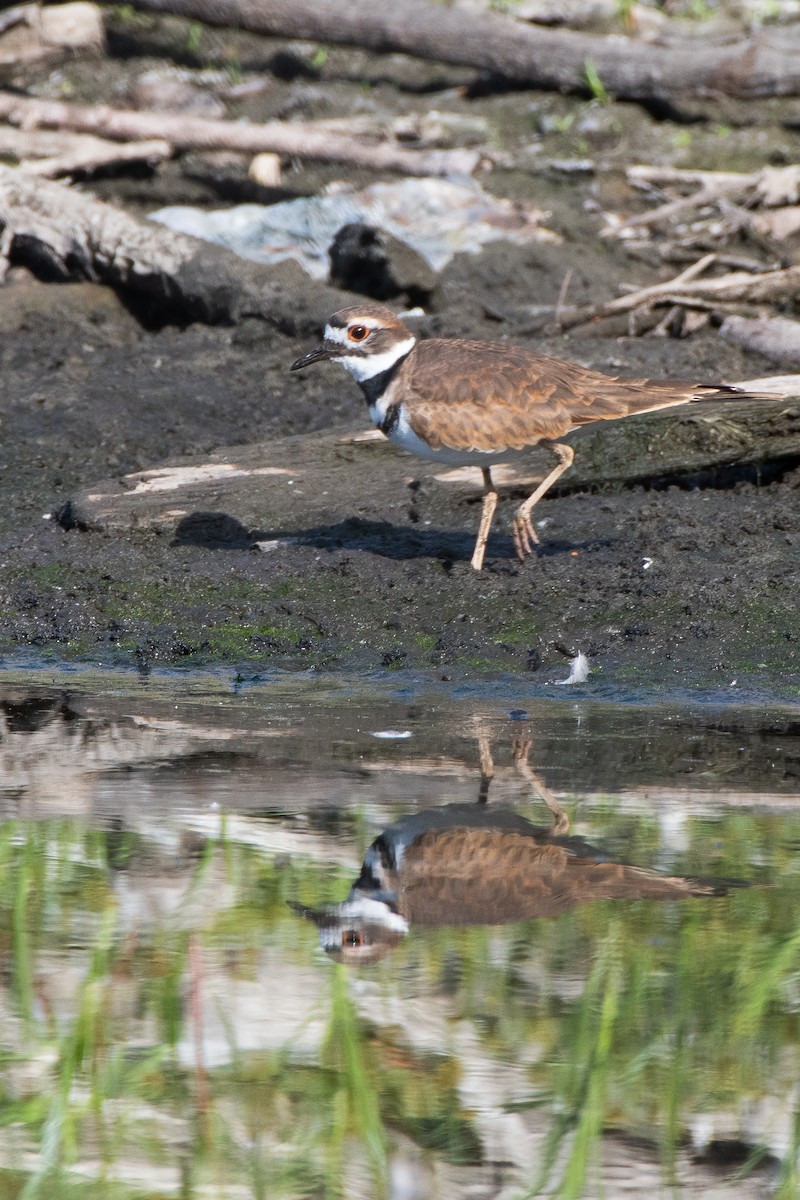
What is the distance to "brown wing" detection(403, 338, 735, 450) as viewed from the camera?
6930 millimetres

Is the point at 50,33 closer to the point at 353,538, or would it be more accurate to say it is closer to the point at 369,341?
the point at 369,341

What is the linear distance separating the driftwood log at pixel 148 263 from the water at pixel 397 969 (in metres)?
6.18

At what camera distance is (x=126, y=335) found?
37.1 feet

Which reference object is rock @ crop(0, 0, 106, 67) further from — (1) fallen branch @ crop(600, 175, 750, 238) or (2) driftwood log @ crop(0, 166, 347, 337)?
(1) fallen branch @ crop(600, 175, 750, 238)

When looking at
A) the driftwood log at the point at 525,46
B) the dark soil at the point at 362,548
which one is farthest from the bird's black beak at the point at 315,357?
the driftwood log at the point at 525,46

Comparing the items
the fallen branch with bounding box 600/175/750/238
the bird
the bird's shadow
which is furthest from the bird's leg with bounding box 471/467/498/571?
the fallen branch with bounding box 600/175/750/238

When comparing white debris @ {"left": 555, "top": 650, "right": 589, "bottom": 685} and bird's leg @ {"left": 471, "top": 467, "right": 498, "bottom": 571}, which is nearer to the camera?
white debris @ {"left": 555, "top": 650, "right": 589, "bottom": 685}

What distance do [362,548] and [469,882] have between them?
399 cm

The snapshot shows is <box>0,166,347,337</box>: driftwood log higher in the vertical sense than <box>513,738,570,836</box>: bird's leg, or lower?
lower

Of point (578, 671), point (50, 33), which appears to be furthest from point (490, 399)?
point (50, 33)

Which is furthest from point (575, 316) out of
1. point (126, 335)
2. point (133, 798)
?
point (133, 798)

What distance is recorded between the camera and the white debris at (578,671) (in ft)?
20.7

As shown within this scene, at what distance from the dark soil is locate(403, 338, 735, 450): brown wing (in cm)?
68

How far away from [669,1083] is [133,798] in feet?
6.90
